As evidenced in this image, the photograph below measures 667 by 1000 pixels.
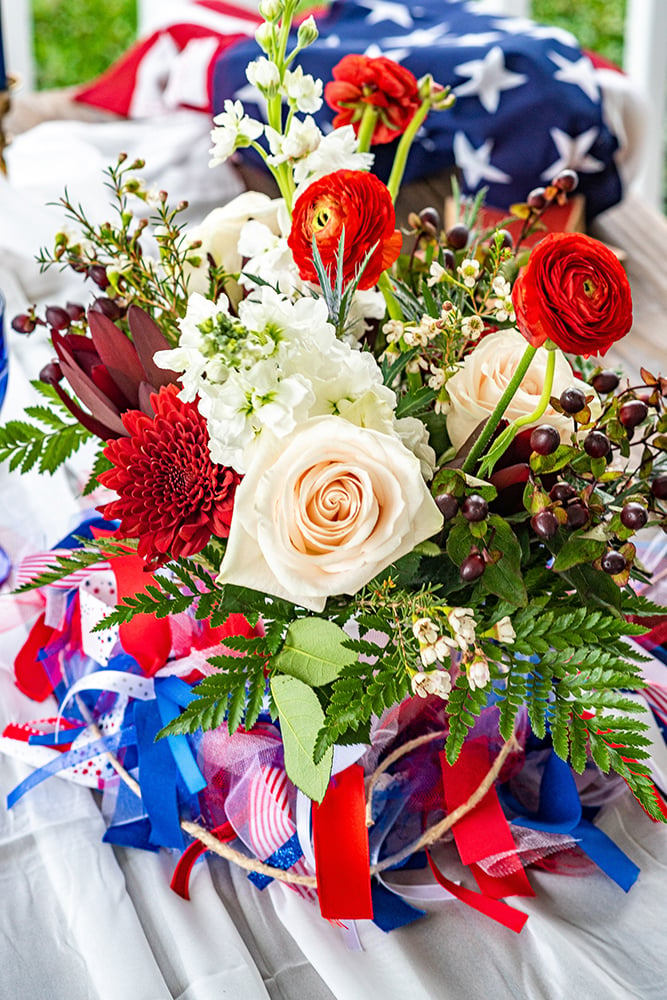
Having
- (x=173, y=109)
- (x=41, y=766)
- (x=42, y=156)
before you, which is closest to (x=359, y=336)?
(x=41, y=766)

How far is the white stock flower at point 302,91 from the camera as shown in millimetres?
476

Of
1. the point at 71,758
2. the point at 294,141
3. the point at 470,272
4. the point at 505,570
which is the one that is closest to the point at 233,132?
the point at 294,141

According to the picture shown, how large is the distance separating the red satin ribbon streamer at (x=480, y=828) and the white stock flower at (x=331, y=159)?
31cm

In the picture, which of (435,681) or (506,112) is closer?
(435,681)

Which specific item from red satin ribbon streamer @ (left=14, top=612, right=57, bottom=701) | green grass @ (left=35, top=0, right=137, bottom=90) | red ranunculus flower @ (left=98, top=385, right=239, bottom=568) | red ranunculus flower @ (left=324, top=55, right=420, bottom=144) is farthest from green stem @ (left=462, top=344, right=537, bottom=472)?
green grass @ (left=35, top=0, right=137, bottom=90)

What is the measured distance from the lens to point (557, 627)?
17.4 inches

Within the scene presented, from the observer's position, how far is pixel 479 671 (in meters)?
→ 0.40

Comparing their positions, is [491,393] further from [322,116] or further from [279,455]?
[322,116]

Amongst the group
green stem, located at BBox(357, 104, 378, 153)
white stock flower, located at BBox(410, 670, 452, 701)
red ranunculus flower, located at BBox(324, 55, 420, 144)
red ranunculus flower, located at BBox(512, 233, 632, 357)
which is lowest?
white stock flower, located at BBox(410, 670, 452, 701)

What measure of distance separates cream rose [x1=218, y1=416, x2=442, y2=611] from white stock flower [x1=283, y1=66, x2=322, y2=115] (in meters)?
0.17

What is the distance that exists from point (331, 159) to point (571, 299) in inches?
7.1

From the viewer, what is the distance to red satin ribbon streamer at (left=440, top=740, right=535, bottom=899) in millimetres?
510

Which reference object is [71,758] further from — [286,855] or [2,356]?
[2,356]

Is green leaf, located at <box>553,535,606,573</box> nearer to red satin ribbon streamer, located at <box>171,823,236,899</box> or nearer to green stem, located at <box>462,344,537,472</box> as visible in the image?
green stem, located at <box>462,344,537,472</box>
